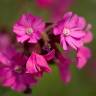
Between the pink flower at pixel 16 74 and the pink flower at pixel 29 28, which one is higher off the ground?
the pink flower at pixel 29 28

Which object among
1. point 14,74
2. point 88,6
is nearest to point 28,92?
point 14,74

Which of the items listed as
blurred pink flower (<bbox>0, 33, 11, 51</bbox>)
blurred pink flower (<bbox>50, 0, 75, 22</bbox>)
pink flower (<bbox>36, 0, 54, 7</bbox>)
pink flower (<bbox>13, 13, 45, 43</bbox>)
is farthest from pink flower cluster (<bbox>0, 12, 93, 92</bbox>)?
blurred pink flower (<bbox>50, 0, 75, 22</bbox>)

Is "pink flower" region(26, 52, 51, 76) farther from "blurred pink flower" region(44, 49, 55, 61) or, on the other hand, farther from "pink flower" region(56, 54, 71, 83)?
"pink flower" region(56, 54, 71, 83)

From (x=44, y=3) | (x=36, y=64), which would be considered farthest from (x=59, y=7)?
(x=36, y=64)

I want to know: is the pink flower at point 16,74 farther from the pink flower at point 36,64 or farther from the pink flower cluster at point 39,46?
the pink flower at point 36,64

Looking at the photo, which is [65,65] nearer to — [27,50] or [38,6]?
[27,50]

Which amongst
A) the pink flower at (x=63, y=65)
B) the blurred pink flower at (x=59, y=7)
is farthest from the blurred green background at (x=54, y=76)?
the pink flower at (x=63, y=65)

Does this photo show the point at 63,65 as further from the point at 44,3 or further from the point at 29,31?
the point at 44,3
